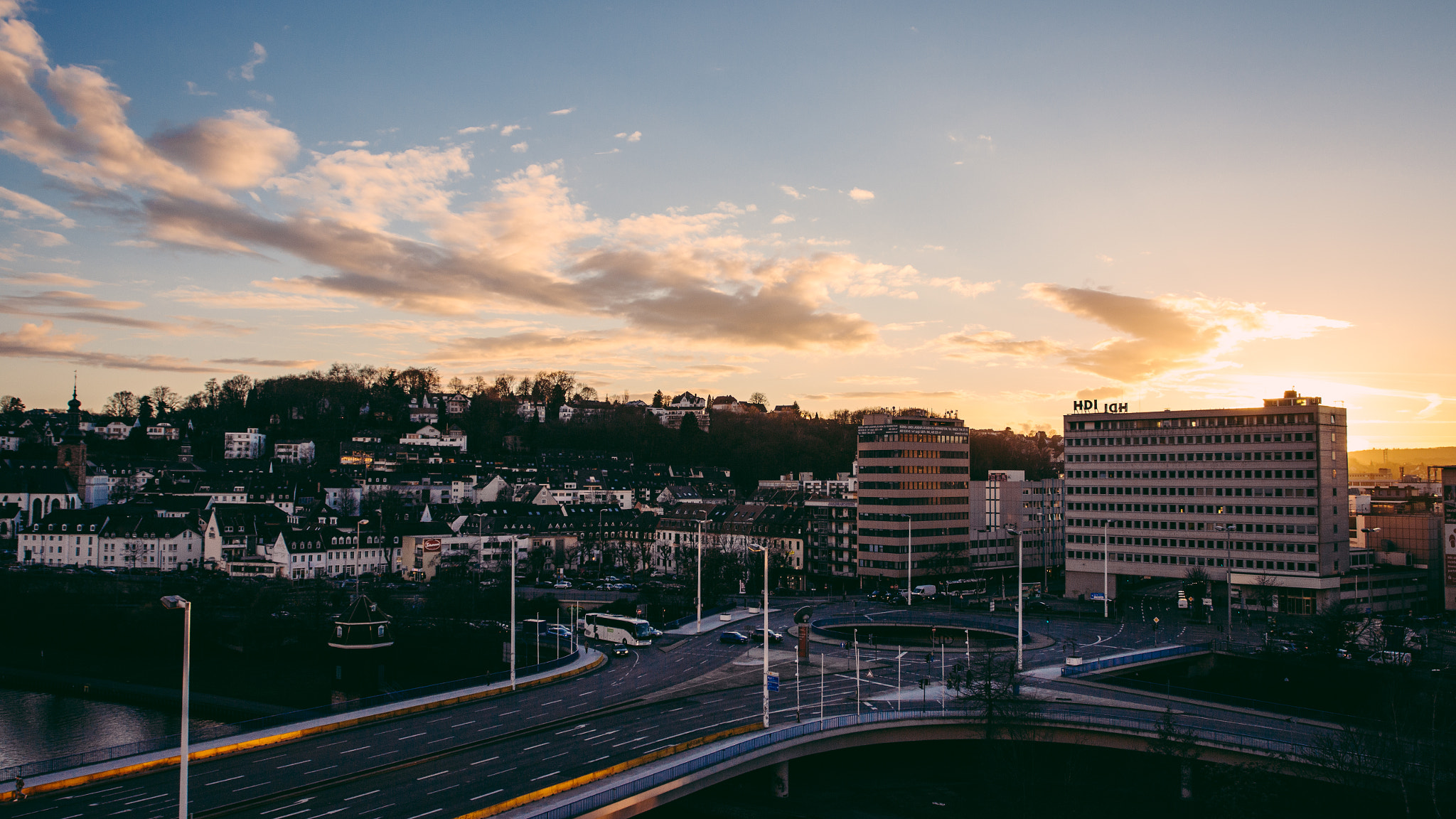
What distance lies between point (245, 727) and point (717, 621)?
1735 inches

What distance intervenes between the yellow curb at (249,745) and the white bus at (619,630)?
18263mm

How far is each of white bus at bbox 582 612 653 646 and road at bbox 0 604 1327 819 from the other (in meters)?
11.8

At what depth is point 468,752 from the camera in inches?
1555

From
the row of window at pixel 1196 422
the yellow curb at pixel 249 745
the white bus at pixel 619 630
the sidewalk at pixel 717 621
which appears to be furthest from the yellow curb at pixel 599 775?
the row of window at pixel 1196 422

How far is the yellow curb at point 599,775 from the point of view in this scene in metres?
31.5

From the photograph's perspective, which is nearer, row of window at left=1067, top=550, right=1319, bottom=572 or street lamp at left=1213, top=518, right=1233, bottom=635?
row of window at left=1067, top=550, right=1319, bottom=572

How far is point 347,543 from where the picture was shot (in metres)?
118

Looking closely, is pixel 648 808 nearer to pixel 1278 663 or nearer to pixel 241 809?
pixel 241 809

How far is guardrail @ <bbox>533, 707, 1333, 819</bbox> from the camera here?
33.6 meters

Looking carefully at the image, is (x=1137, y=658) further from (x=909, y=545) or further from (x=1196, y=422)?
(x=1196, y=422)

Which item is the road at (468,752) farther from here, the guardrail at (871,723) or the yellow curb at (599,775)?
the guardrail at (871,723)

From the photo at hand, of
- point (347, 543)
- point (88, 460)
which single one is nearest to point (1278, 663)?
point (347, 543)

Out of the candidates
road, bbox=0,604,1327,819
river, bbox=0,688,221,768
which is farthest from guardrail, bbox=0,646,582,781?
river, bbox=0,688,221,768

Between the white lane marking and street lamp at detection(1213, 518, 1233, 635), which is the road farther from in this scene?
street lamp at detection(1213, 518, 1233, 635)
